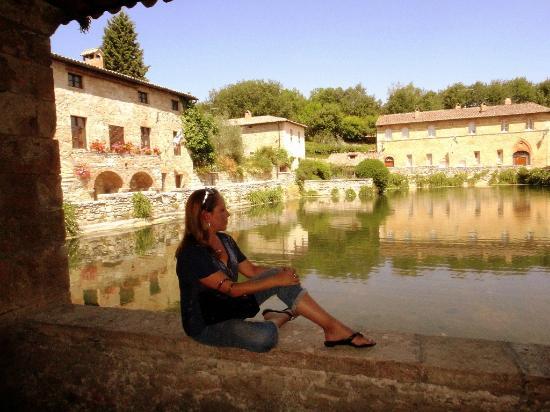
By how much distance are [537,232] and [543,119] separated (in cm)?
3409

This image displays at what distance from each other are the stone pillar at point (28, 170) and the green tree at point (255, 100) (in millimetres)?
52138

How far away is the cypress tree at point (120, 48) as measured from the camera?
3528cm

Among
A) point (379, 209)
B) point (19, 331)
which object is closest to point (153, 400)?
point (19, 331)

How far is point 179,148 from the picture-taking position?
89.2ft

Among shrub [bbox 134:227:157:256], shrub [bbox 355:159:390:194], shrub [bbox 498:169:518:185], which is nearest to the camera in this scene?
shrub [bbox 134:227:157:256]

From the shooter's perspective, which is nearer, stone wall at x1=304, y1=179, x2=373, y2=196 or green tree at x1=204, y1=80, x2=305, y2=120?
stone wall at x1=304, y1=179, x2=373, y2=196

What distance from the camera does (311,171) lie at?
35.9 m

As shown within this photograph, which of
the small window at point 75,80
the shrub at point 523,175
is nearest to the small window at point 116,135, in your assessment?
the small window at point 75,80

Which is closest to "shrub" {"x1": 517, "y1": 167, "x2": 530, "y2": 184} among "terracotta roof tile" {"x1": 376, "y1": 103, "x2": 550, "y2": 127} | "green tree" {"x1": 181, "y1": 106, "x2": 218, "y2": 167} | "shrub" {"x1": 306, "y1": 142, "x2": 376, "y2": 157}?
"terracotta roof tile" {"x1": 376, "y1": 103, "x2": 550, "y2": 127}

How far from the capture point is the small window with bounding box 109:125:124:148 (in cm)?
2297

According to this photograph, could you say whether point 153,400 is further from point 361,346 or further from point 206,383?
point 361,346

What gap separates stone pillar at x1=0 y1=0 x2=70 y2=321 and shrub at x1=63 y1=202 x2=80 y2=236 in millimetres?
11505

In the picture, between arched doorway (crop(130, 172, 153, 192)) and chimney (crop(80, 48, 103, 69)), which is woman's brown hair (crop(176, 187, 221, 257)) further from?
chimney (crop(80, 48, 103, 69))

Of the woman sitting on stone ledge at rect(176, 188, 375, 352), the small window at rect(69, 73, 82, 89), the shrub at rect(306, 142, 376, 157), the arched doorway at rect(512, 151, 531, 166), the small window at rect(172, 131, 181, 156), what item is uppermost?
the small window at rect(69, 73, 82, 89)
